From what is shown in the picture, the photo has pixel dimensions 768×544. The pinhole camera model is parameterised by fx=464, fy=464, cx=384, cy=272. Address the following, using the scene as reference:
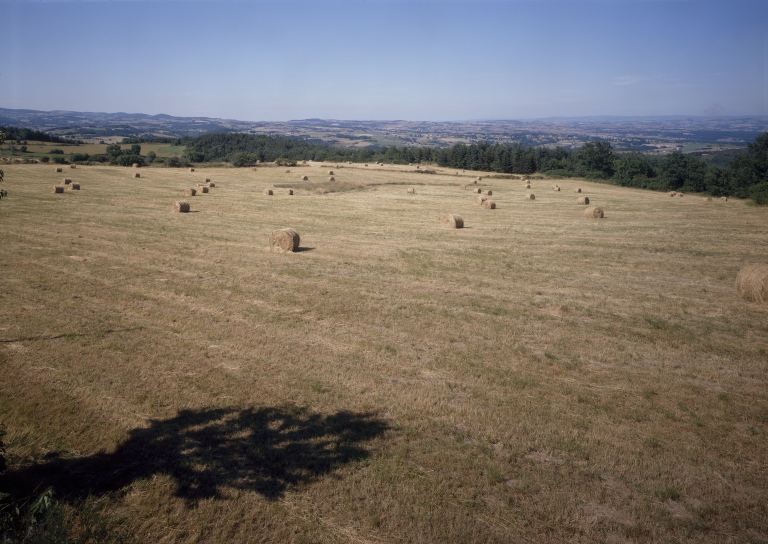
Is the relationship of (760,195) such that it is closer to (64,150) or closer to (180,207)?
(180,207)

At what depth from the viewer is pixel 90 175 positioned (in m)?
44.8

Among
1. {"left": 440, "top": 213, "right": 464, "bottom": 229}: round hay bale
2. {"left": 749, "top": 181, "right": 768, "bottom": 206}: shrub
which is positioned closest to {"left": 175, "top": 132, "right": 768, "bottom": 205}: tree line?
{"left": 749, "top": 181, "right": 768, "bottom": 206}: shrub

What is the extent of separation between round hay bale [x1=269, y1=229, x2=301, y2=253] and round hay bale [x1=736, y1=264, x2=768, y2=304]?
52.2 ft

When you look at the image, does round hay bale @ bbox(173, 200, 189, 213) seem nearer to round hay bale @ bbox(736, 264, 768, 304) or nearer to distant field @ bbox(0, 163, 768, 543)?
distant field @ bbox(0, 163, 768, 543)

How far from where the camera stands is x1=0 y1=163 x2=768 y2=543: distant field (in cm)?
584

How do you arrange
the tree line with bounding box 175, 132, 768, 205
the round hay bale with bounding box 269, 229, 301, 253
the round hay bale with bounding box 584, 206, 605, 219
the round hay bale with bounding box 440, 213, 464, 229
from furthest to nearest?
1. the tree line with bounding box 175, 132, 768, 205
2. the round hay bale with bounding box 584, 206, 605, 219
3. the round hay bale with bounding box 440, 213, 464, 229
4. the round hay bale with bounding box 269, 229, 301, 253

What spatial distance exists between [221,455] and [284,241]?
13.5 metres

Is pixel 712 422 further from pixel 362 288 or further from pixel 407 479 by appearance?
pixel 362 288

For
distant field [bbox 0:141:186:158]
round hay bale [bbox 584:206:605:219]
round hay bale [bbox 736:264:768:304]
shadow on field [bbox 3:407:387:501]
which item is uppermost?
distant field [bbox 0:141:186:158]

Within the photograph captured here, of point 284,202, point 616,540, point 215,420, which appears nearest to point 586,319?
point 616,540

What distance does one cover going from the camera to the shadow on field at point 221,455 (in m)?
6.11

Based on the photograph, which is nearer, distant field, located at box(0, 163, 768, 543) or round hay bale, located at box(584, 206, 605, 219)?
distant field, located at box(0, 163, 768, 543)

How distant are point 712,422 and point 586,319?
4.91 metres

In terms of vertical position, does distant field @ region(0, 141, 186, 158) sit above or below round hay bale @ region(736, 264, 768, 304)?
above
